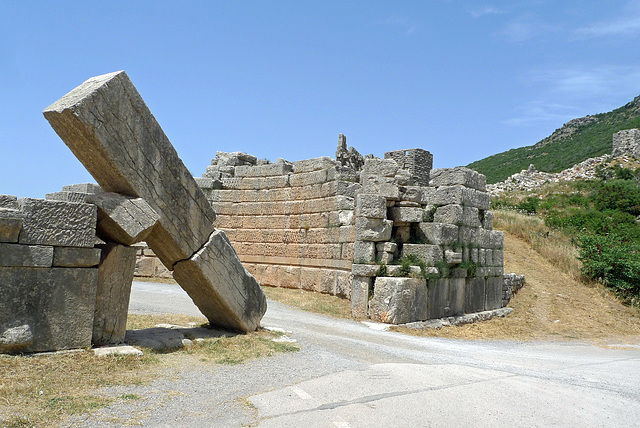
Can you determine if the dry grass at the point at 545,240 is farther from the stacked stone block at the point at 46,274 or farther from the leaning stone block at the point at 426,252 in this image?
the stacked stone block at the point at 46,274

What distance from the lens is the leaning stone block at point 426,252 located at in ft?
35.8

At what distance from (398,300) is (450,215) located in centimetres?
271

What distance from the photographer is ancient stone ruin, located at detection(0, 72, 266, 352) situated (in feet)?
16.4

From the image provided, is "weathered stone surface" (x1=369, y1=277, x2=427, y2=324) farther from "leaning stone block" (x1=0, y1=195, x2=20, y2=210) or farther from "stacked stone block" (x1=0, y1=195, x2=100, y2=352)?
"leaning stone block" (x1=0, y1=195, x2=20, y2=210)

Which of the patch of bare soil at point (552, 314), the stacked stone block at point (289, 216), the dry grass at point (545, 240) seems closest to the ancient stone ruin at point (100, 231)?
the patch of bare soil at point (552, 314)

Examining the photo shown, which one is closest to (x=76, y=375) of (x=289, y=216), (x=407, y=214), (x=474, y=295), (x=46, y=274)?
(x=46, y=274)

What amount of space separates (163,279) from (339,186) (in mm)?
6074

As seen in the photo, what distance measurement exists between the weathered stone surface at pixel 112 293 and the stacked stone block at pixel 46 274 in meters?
0.24

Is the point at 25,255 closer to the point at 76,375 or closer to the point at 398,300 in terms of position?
the point at 76,375

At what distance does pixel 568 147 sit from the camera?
2304 inches

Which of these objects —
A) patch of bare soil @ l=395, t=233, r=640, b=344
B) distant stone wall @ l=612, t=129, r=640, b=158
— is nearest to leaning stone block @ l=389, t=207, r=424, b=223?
patch of bare soil @ l=395, t=233, r=640, b=344

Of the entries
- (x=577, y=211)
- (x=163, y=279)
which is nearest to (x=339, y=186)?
(x=163, y=279)

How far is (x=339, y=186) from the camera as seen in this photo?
1322cm

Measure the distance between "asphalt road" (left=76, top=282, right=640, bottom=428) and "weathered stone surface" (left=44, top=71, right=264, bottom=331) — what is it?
4.15 feet
